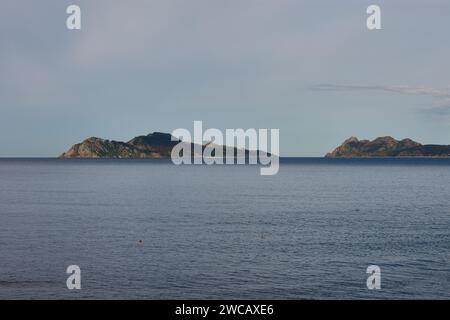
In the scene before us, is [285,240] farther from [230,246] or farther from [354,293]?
[354,293]

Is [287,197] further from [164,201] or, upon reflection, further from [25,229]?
[25,229]

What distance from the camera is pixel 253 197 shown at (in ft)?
456

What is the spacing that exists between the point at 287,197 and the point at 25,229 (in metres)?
73.8

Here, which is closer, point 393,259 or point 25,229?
point 393,259
